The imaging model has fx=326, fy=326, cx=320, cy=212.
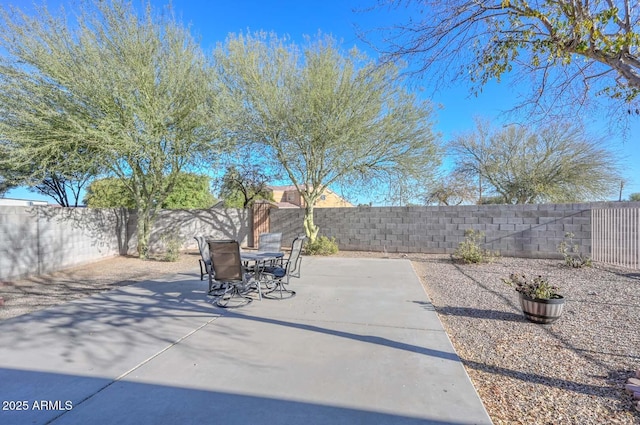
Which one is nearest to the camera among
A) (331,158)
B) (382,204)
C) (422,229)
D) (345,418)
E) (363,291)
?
(345,418)

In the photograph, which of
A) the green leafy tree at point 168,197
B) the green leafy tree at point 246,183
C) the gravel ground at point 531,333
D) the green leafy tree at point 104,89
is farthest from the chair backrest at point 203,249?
the green leafy tree at point 168,197

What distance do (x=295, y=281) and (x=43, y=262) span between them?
622 cm

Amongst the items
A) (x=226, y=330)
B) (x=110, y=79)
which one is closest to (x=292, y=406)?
(x=226, y=330)

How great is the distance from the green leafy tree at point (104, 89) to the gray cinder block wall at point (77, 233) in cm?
128

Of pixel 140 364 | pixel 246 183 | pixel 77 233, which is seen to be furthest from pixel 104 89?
pixel 246 183

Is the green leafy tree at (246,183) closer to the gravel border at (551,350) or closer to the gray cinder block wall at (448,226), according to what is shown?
the gray cinder block wall at (448,226)

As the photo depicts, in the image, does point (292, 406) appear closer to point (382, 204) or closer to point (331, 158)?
point (331, 158)

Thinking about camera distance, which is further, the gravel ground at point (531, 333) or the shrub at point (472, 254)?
the shrub at point (472, 254)

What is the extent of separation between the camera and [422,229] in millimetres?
11906

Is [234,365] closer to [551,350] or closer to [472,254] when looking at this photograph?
[551,350]

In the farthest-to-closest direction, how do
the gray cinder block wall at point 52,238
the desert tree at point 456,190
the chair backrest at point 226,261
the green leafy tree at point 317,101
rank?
the desert tree at point 456,190, the green leafy tree at point 317,101, the gray cinder block wall at point 52,238, the chair backrest at point 226,261

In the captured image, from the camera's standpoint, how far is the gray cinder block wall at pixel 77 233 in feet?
23.6

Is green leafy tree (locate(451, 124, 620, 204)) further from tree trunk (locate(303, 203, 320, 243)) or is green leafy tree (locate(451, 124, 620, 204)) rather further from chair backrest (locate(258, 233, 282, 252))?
chair backrest (locate(258, 233, 282, 252))

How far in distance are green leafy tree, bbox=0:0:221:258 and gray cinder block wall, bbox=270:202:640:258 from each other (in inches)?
224
